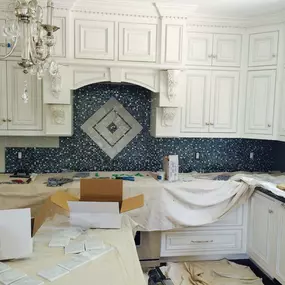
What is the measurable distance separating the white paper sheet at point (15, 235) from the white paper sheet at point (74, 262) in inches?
7.8

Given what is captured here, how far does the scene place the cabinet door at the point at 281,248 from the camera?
2662 mm

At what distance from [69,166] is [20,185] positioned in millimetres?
672

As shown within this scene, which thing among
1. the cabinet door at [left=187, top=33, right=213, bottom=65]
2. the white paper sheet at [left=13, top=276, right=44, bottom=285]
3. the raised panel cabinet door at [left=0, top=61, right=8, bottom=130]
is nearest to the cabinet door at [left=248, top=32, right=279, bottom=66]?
the cabinet door at [left=187, top=33, right=213, bottom=65]

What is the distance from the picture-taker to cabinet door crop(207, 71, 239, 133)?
3375 mm

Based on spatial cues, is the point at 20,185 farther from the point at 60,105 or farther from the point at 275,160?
the point at 275,160

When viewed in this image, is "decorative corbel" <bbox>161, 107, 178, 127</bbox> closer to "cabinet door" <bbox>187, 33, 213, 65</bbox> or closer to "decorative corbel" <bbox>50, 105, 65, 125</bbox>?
"cabinet door" <bbox>187, 33, 213, 65</bbox>

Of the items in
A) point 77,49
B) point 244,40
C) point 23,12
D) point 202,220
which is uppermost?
point 244,40

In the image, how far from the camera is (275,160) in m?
3.75

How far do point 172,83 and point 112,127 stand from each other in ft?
2.80

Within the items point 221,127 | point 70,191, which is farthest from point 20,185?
point 221,127

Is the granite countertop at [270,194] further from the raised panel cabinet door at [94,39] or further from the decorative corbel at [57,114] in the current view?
the decorative corbel at [57,114]

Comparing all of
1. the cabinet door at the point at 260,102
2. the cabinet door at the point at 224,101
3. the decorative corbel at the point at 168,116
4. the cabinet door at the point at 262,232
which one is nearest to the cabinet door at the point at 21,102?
the decorative corbel at the point at 168,116

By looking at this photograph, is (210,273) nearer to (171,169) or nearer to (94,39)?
(171,169)

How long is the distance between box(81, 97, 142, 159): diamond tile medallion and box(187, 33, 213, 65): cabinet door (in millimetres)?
908
